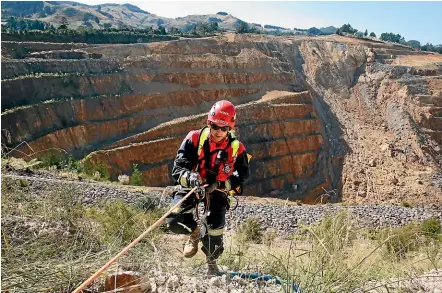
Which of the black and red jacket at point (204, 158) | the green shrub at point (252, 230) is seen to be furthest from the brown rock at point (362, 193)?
the black and red jacket at point (204, 158)

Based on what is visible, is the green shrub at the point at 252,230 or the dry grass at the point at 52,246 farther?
the green shrub at the point at 252,230

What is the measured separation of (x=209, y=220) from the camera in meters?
4.74

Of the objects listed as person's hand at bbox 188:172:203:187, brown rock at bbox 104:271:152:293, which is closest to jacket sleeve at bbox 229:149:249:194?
person's hand at bbox 188:172:203:187

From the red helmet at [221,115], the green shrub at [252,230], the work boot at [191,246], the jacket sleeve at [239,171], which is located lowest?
the green shrub at [252,230]

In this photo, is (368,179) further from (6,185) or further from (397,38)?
(397,38)

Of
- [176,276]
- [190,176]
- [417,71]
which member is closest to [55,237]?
[176,276]

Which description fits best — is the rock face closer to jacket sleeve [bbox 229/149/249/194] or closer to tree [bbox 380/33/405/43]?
jacket sleeve [bbox 229/149/249/194]

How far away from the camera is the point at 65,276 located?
269 cm

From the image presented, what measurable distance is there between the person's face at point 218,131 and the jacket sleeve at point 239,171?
0.38 metres

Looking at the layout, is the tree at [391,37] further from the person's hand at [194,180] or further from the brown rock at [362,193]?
the person's hand at [194,180]

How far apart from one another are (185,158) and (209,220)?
73cm

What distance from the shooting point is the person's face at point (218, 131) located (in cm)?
449

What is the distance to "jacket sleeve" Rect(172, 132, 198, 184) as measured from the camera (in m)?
4.49

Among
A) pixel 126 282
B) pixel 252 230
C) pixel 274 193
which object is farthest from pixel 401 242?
pixel 274 193
